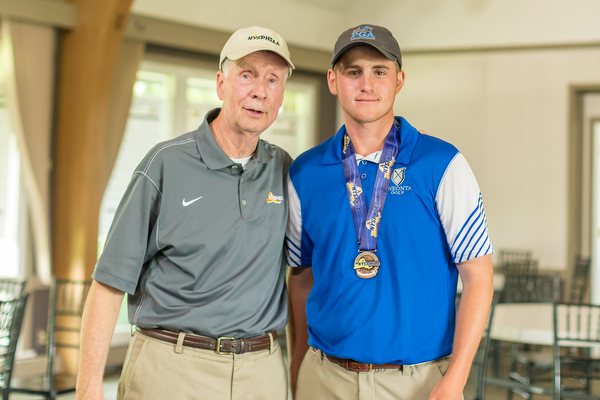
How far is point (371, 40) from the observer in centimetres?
169

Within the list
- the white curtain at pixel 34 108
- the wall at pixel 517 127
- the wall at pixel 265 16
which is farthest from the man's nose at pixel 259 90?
the wall at pixel 517 127

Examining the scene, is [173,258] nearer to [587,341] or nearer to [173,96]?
[587,341]

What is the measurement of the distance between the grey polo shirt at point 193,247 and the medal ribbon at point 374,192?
0.30 m

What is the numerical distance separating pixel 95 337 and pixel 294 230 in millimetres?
709

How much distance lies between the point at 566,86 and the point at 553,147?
0.81m

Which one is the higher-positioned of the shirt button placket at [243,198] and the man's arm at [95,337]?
the shirt button placket at [243,198]

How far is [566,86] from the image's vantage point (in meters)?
7.29

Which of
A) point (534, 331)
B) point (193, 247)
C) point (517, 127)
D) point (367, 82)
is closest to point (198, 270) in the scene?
point (193, 247)

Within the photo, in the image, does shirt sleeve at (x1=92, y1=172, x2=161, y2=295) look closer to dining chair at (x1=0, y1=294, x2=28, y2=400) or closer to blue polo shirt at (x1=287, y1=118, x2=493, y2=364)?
blue polo shirt at (x1=287, y1=118, x2=493, y2=364)

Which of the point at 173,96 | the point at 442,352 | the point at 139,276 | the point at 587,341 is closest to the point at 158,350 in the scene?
the point at 139,276

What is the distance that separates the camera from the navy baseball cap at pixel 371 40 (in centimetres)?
170

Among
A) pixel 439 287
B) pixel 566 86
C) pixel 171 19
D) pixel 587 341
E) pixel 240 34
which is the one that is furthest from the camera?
pixel 566 86

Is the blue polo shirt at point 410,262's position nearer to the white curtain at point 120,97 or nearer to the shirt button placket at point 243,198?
the shirt button placket at point 243,198

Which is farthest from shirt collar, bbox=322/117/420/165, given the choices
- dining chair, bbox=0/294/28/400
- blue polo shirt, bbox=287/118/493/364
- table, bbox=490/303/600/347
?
dining chair, bbox=0/294/28/400
